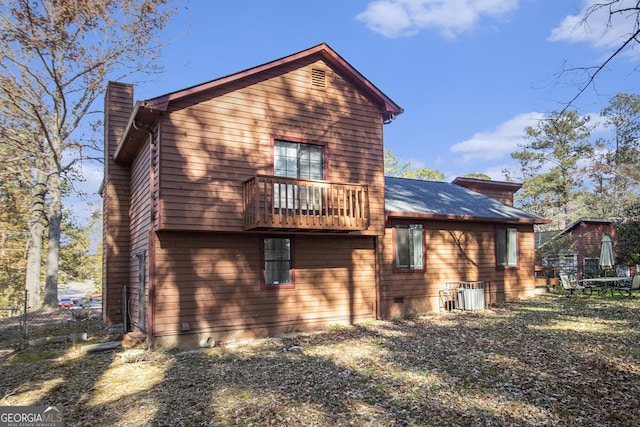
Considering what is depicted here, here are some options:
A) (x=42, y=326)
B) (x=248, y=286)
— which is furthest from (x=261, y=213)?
(x=42, y=326)

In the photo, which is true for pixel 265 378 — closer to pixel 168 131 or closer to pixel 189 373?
pixel 189 373

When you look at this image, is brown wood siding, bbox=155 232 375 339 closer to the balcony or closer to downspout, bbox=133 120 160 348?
downspout, bbox=133 120 160 348

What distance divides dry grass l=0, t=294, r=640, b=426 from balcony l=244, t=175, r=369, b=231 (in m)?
2.74

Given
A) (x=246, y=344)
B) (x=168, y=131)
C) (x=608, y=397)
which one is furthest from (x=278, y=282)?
(x=608, y=397)

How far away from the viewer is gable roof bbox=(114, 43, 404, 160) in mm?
9641

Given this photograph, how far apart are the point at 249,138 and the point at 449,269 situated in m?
7.95

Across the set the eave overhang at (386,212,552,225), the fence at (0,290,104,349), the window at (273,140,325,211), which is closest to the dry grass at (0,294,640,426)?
the fence at (0,290,104,349)

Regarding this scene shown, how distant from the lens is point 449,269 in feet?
47.6

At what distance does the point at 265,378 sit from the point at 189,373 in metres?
1.52

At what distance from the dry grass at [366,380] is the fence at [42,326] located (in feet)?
5.29

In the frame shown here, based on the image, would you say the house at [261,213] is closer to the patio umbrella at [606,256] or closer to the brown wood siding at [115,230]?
the brown wood siding at [115,230]

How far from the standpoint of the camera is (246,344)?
10180 mm

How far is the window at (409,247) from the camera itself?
1363 cm

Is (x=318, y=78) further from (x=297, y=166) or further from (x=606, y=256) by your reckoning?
(x=606, y=256)
